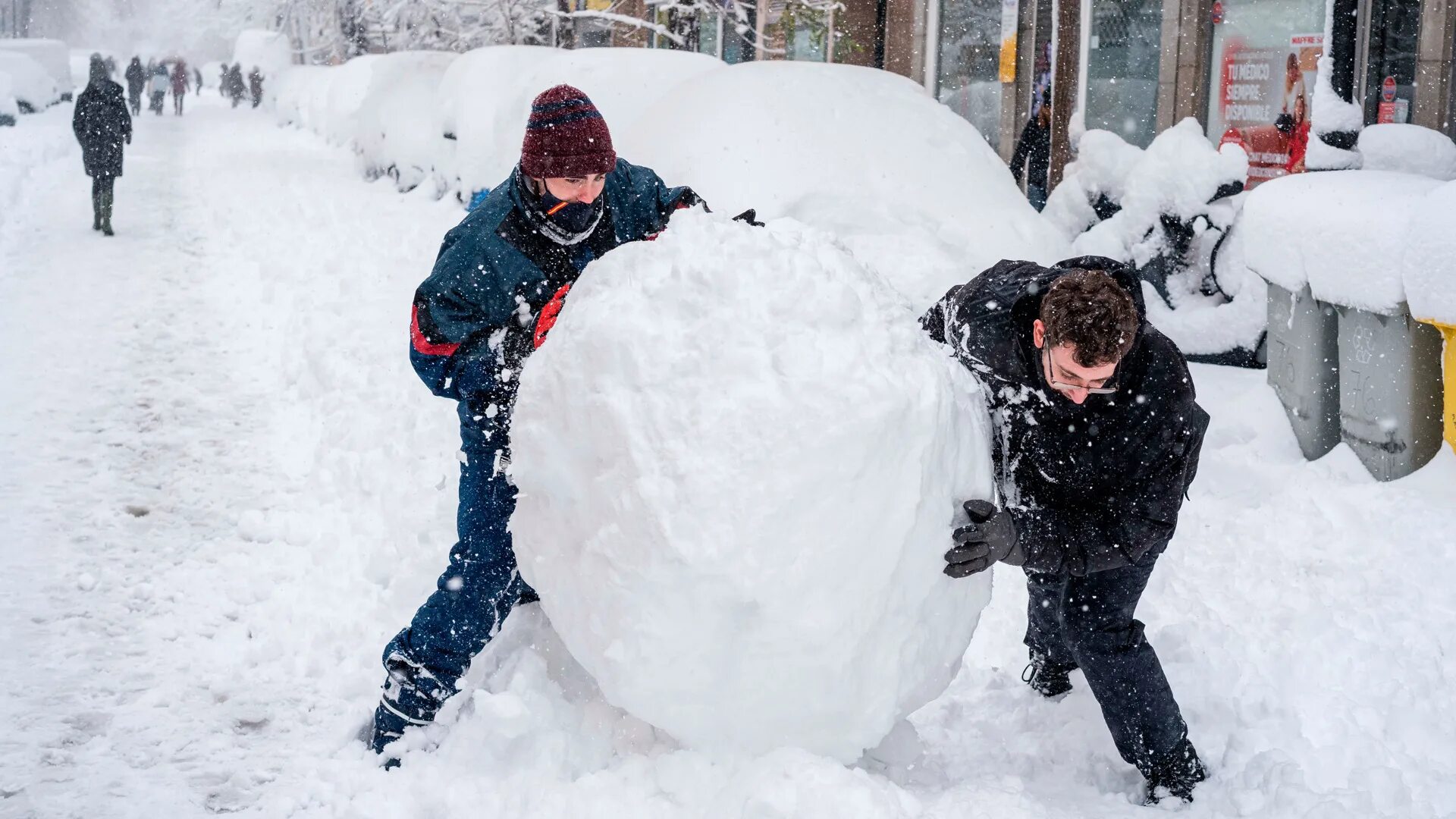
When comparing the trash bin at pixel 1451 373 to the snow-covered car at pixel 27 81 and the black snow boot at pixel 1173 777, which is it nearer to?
A: the black snow boot at pixel 1173 777

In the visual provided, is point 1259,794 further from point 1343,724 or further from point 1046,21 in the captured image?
point 1046,21

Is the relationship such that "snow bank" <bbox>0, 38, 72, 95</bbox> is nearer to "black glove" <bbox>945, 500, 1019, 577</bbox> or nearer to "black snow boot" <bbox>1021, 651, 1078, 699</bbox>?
"black snow boot" <bbox>1021, 651, 1078, 699</bbox>

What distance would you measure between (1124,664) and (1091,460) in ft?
1.86

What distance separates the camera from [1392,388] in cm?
502

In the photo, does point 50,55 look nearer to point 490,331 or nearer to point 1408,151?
point 1408,151

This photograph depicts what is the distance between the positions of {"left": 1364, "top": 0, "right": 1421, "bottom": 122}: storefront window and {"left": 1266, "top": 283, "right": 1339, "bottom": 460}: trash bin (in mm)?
4757

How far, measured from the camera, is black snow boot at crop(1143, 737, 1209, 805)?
9.95 feet

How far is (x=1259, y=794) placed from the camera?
301cm

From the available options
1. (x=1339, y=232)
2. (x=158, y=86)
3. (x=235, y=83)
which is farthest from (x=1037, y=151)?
(x=235, y=83)

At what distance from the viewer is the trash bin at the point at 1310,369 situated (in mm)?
5504

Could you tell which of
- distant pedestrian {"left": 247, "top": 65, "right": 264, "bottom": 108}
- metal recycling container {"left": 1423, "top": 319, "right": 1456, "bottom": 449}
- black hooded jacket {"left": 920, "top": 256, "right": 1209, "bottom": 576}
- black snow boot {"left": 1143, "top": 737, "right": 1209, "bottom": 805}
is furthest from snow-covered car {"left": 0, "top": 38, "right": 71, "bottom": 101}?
black snow boot {"left": 1143, "top": 737, "right": 1209, "bottom": 805}

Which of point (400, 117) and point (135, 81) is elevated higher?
point (135, 81)

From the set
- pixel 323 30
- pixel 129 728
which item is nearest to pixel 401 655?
pixel 129 728

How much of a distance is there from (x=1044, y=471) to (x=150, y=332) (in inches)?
283
